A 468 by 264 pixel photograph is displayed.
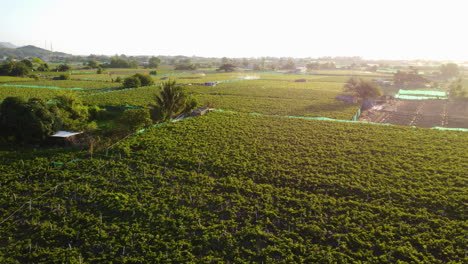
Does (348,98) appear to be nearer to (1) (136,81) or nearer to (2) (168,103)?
(2) (168,103)

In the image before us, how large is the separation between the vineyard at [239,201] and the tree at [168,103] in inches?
227

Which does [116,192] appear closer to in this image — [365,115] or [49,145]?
[49,145]

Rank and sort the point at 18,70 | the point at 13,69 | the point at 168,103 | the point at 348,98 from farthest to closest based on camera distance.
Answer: the point at 13,69
the point at 18,70
the point at 348,98
the point at 168,103

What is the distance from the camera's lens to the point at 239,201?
14711mm

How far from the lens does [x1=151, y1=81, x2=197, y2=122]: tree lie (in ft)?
93.3

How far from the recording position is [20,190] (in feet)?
50.5

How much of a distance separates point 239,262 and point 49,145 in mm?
19424

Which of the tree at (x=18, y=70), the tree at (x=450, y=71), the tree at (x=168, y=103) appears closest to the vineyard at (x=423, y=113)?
the tree at (x=168, y=103)

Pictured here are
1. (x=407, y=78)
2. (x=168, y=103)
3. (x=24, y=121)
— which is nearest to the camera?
(x=24, y=121)

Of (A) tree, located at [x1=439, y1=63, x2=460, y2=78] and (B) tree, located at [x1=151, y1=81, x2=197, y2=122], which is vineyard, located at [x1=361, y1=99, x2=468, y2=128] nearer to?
(B) tree, located at [x1=151, y1=81, x2=197, y2=122]

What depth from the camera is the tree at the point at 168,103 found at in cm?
2844

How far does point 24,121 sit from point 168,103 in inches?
491

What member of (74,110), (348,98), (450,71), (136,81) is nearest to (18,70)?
(136,81)

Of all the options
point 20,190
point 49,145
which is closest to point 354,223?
point 20,190
